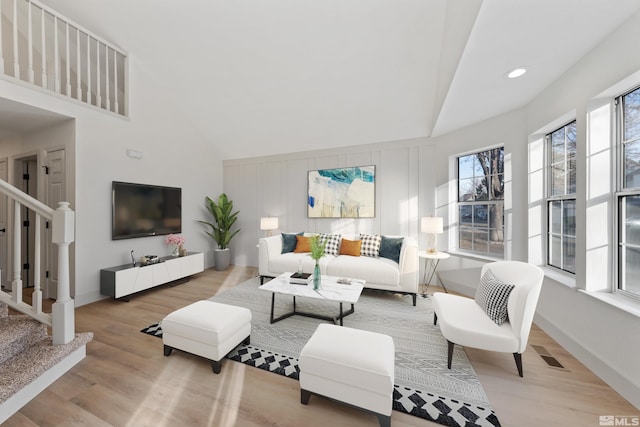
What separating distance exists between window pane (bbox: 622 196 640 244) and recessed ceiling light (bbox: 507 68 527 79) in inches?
50.4

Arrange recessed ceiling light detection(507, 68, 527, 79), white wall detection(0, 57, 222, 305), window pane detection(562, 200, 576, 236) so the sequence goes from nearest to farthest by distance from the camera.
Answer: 1. recessed ceiling light detection(507, 68, 527, 79)
2. window pane detection(562, 200, 576, 236)
3. white wall detection(0, 57, 222, 305)

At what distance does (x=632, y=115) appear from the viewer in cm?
172

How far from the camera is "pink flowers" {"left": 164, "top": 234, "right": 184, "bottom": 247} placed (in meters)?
3.90

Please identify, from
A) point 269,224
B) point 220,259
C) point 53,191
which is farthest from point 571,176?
point 53,191

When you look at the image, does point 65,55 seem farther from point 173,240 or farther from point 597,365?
point 597,365

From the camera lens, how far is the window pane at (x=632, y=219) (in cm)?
168

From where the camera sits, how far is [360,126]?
390cm

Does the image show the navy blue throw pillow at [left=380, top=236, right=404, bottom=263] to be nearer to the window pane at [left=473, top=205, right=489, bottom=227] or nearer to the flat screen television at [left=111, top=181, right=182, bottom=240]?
the window pane at [left=473, top=205, right=489, bottom=227]

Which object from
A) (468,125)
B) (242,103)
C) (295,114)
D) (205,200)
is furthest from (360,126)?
(205,200)

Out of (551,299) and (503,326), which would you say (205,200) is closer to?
(503,326)

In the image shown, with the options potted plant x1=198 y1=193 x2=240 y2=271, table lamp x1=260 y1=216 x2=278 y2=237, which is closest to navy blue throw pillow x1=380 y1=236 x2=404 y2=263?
table lamp x1=260 y1=216 x2=278 y2=237

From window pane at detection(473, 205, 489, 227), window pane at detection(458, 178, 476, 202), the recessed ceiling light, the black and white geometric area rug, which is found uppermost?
the recessed ceiling light

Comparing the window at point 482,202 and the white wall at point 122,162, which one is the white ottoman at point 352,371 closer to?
the window at point 482,202

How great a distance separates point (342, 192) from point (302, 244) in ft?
3.98
